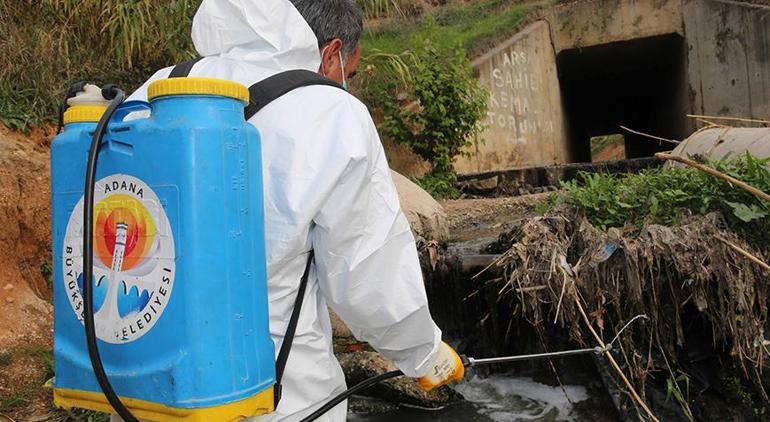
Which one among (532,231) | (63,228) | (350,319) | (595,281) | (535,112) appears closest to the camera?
(63,228)

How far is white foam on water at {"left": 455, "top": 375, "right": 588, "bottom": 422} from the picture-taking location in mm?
3801

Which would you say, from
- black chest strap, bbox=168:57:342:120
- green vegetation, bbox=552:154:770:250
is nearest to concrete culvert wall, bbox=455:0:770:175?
green vegetation, bbox=552:154:770:250

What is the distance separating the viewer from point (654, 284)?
3137 mm

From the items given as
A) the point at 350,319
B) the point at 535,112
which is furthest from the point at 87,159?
the point at 535,112

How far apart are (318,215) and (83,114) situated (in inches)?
19.7

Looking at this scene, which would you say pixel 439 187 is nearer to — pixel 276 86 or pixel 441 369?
pixel 441 369

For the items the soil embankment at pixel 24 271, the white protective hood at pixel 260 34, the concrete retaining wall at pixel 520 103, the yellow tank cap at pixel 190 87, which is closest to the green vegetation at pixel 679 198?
the white protective hood at pixel 260 34

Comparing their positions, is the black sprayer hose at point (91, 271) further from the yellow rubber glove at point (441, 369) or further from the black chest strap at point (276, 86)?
the yellow rubber glove at point (441, 369)

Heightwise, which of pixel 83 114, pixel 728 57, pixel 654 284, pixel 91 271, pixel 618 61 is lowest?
pixel 654 284

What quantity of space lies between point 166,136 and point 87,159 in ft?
0.65

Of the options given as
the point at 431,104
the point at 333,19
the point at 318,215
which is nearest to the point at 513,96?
the point at 431,104

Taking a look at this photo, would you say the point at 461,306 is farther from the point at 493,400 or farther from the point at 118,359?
the point at 118,359

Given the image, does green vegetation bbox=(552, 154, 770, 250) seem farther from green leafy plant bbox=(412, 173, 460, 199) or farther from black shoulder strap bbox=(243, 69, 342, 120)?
green leafy plant bbox=(412, 173, 460, 199)

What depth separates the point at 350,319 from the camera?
139 centimetres
